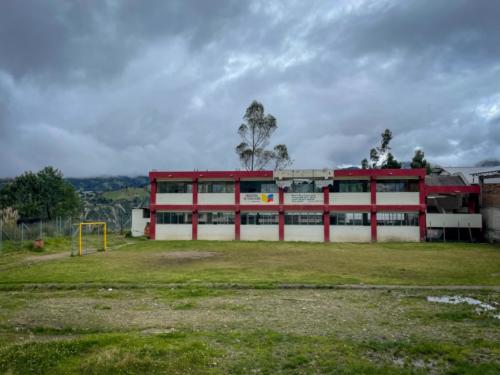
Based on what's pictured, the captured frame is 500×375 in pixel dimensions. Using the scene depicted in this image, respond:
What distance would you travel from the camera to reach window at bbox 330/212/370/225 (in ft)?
132

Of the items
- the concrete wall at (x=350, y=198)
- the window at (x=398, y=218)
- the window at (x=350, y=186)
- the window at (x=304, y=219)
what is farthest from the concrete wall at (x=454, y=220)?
the window at (x=304, y=219)

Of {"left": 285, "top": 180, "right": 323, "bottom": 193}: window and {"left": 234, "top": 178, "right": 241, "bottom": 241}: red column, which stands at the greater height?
{"left": 285, "top": 180, "right": 323, "bottom": 193}: window

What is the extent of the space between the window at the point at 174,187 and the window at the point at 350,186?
50.2 ft

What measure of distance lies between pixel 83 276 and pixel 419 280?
48.5ft

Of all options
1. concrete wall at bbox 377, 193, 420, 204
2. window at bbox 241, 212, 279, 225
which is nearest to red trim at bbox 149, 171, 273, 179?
window at bbox 241, 212, 279, 225

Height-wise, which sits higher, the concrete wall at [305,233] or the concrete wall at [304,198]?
the concrete wall at [304,198]

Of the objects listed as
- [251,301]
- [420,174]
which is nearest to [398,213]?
[420,174]

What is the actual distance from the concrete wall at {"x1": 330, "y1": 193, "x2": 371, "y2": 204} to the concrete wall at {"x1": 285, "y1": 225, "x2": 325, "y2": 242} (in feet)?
10.4

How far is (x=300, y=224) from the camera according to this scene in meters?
41.0

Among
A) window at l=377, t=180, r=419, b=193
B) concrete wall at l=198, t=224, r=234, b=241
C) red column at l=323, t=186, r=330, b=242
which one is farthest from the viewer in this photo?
concrete wall at l=198, t=224, r=234, b=241

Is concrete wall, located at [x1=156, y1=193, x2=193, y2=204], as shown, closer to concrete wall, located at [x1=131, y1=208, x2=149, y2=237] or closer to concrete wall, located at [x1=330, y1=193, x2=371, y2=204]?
concrete wall, located at [x1=131, y1=208, x2=149, y2=237]

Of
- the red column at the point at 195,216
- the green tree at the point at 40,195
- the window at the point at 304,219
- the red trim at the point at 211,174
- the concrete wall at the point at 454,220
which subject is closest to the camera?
the concrete wall at the point at 454,220

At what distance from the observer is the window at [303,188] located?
40.8 metres

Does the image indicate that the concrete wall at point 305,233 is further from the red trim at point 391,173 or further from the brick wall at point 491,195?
the brick wall at point 491,195
